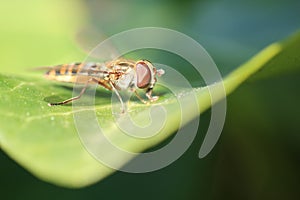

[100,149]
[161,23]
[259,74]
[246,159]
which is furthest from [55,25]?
[100,149]

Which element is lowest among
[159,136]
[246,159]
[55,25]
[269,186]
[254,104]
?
[159,136]

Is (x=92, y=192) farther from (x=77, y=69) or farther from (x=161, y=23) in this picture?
(x=161, y=23)

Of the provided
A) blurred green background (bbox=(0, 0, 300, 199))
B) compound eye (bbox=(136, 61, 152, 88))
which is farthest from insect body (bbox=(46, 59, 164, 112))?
blurred green background (bbox=(0, 0, 300, 199))

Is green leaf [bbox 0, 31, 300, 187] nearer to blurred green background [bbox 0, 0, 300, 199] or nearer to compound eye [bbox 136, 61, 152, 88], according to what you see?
compound eye [bbox 136, 61, 152, 88]

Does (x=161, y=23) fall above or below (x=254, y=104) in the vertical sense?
above

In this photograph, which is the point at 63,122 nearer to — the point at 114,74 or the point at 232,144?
the point at 114,74

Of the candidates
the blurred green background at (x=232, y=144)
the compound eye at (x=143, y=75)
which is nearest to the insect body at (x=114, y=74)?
the compound eye at (x=143, y=75)

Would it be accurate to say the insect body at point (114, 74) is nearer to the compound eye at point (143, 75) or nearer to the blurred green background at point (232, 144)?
the compound eye at point (143, 75)
